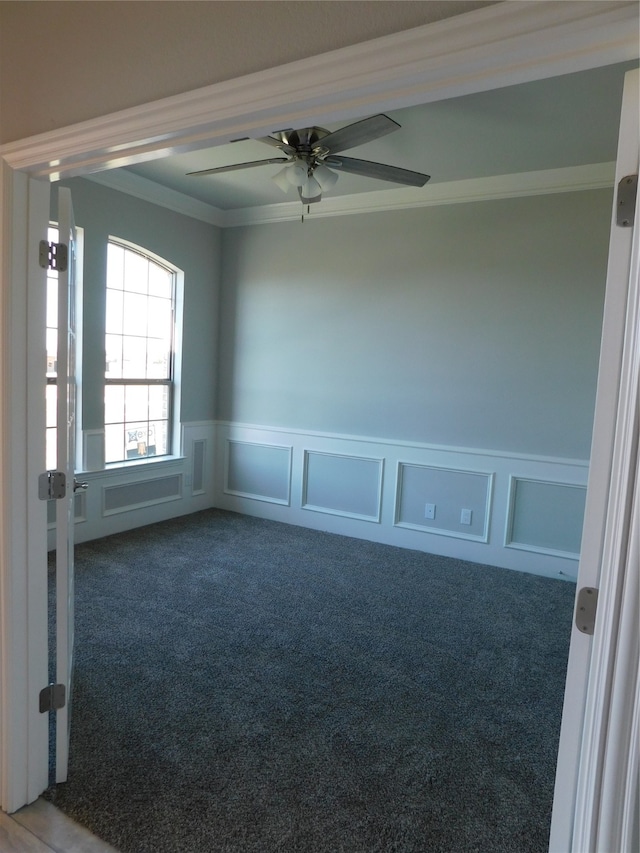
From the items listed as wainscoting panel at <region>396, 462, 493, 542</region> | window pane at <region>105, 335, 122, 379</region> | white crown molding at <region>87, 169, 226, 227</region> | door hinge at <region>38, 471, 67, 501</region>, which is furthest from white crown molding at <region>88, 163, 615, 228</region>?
door hinge at <region>38, 471, 67, 501</region>

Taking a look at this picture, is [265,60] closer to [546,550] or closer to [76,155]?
[76,155]

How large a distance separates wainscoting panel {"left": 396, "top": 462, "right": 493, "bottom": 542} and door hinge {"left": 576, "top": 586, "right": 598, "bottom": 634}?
11.0ft

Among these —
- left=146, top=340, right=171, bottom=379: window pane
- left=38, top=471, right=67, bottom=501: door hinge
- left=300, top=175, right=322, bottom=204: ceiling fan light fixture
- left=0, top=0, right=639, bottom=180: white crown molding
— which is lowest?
left=38, top=471, right=67, bottom=501: door hinge

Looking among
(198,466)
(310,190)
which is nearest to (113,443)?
(198,466)

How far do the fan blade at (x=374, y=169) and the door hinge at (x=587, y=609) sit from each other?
8.28ft

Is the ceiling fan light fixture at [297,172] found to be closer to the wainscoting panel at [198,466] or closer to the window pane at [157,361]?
the window pane at [157,361]

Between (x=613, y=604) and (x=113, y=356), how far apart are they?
4348mm

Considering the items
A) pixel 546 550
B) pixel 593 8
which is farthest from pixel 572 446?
pixel 593 8

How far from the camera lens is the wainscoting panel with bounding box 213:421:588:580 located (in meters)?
4.00

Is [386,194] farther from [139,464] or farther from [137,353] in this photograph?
[139,464]

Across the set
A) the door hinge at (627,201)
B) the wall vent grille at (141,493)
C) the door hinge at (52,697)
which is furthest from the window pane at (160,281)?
the door hinge at (627,201)

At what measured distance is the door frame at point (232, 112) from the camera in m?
0.85

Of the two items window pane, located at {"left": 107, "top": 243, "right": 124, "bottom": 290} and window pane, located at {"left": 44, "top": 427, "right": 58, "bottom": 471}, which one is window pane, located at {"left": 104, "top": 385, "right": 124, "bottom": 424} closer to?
Answer: window pane, located at {"left": 44, "top": 427, "right": 58, "bottom": 471}

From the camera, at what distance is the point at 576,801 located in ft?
3.04
